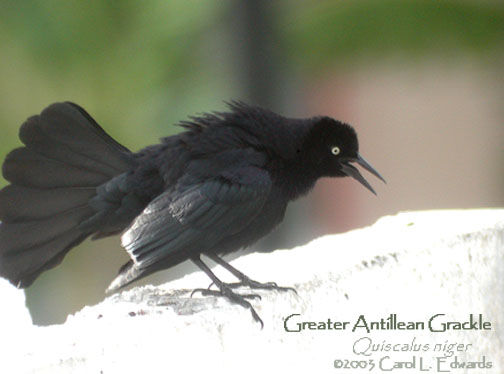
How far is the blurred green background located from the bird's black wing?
297 centimetres

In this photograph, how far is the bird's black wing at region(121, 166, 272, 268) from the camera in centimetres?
333

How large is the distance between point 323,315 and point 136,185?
923 millimetres

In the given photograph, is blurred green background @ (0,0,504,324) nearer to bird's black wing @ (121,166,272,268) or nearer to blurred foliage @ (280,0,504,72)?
blurred foliage @ (280,0,504,72)

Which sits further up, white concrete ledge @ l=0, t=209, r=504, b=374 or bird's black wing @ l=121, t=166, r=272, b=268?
bird's black wing @ l=121, t=166, r=272, b=268

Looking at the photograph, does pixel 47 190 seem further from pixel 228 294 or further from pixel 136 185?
pixel 228 294

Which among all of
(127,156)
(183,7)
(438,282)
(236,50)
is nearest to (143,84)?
(183,7)

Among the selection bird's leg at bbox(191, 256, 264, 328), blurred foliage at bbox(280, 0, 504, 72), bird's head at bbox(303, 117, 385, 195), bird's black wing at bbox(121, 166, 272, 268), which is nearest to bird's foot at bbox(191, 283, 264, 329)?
bird's leg at bbox(191, 256, 264, 328)

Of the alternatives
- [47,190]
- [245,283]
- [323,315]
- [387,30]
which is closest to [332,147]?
[245,283]

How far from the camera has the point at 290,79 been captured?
24.8 feet

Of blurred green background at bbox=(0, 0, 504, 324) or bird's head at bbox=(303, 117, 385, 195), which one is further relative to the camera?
blurred green background at bbox=(0, 0, 504, 324)

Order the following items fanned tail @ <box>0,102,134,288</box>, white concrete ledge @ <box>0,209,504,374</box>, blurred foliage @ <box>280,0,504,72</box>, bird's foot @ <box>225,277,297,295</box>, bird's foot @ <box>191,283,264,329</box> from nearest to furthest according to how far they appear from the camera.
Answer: white concrete ledge @ <box>0,209,504,374</box> < bird's foot @ <box>191,283,264,329</box> < bird's foot @ <box>225,277,297,295</box> < fanned tail @ <box>0,102,134,288</box> < blurred foliage @ <box>280,0,504,72</box>

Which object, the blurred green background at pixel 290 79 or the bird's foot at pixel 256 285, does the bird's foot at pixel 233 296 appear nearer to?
the bird's foot at pixel 256 285

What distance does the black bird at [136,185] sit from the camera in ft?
11.5

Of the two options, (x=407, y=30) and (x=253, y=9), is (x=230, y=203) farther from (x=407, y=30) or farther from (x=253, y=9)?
(x=407, y=30)
